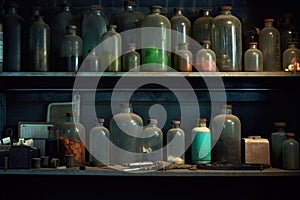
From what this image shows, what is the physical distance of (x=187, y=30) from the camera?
8.34 feet

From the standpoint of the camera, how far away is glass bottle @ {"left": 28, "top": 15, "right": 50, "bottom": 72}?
247cm

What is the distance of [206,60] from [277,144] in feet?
1.78

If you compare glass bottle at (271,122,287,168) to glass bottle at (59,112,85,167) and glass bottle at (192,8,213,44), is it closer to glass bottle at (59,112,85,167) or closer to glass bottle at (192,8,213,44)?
glass bottle at (192,8,213,44)

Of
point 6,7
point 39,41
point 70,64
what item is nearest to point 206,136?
point 70,64

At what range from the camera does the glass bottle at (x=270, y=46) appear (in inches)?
98.3

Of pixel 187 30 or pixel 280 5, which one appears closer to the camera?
pixel 187 30

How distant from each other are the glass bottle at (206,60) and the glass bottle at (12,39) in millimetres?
876

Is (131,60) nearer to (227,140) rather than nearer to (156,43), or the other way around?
(156,43)

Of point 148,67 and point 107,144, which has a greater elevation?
point 148,67

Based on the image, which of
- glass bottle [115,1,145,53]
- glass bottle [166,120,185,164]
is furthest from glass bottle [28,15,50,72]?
glass bottle [166,120,185,164]

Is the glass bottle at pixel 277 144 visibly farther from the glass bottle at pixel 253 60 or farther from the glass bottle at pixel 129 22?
the glass bottle at pixel 129 22

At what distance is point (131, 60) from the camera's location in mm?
2414

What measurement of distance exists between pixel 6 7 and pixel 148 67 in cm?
81
